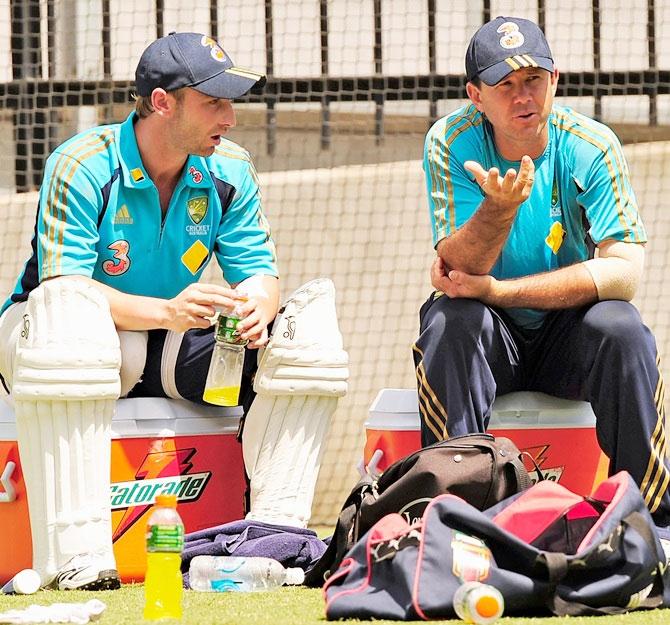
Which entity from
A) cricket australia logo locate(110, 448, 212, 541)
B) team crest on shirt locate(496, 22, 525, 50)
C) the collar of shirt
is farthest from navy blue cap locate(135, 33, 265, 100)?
cricket australia logo locate(110, 448, 212, 541)

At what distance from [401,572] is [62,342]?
102 cm

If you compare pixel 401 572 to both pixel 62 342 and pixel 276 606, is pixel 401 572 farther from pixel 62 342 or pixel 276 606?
pixel 62 342

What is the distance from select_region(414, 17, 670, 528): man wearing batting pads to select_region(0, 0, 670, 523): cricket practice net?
5.26 feet

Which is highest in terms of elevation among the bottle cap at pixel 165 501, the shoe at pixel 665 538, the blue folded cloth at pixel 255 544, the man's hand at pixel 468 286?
the man's hand at pixel 468 286

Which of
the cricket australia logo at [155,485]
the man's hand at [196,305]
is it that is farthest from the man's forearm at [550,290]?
the cricket australia logo at [155,485]

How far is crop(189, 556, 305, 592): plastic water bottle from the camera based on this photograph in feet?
9.84

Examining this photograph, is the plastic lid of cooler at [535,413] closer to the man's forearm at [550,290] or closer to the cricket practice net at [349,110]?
the man's forearm at [550,290]

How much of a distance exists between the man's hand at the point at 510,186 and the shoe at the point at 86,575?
1.22 meters

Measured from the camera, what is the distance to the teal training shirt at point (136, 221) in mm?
3238

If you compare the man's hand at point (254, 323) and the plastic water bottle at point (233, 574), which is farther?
the man's hand at point (254, 323)

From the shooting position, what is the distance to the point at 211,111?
11.0 ft

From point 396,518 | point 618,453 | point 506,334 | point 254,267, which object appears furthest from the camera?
point 254,267

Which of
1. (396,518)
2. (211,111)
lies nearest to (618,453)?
(396,518)

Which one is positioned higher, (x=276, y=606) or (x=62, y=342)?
(x=62, y=342)
